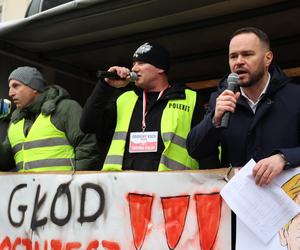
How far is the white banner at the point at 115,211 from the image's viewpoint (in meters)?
2.49

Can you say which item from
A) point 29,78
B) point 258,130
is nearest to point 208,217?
point 258,130

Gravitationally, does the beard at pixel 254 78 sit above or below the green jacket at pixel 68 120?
above

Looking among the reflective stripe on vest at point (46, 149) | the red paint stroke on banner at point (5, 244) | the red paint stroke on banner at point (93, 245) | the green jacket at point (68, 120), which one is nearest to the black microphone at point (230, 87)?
the red paint stroke on banner at point (93, 245)

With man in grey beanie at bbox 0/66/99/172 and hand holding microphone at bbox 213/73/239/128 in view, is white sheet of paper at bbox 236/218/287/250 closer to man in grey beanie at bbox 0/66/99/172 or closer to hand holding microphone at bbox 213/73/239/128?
hand holding microphone at bbox 213/73/239/128

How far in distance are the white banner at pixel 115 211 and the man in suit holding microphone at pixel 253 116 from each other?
0.17 meters

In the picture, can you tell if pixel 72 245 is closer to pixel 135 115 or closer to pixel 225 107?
pixel 135 115

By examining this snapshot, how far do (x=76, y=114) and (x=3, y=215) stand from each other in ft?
2.61

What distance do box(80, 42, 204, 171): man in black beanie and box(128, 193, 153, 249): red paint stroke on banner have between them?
245 mm

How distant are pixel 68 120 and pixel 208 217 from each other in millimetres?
1421

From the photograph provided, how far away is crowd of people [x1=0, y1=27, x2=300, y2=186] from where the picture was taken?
244 cm

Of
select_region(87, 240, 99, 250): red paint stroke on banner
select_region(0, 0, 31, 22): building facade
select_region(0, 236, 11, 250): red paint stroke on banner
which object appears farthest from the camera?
select_region(0, 0, 31, 22): building facade

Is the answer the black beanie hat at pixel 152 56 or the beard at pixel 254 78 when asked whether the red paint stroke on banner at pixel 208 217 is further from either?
the black beanie hat at pixel 152 56

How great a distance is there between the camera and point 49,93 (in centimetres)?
376

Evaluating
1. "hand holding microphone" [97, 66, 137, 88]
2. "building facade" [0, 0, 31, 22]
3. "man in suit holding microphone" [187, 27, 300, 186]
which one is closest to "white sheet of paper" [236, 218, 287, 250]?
"man in suit holding microphone" [187, 27, 300, 186]
